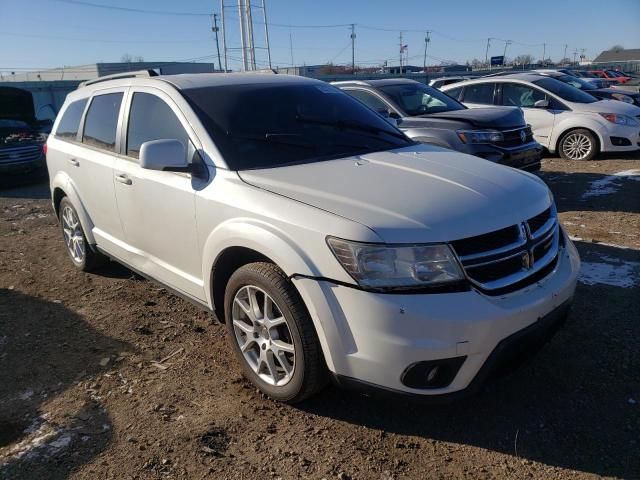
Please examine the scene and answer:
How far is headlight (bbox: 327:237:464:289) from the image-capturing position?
238cm

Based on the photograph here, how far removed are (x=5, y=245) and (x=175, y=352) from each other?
13.8ft

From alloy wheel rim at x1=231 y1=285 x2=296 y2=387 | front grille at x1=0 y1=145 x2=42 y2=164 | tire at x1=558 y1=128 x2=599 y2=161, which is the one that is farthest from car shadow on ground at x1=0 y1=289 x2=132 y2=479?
tire at x1=558 y1=128 x2=599 y2=161

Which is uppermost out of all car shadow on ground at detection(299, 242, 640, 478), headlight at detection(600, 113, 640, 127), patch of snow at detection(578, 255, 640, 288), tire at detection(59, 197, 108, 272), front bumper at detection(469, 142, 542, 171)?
headlight at detection(600, 113, 640, 127)

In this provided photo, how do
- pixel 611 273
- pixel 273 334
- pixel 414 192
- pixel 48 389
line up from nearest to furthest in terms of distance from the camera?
pixel 414 192 < pixel 273 334 < pixel 48 389 < pixel 611 273

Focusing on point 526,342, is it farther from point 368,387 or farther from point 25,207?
point 25,207

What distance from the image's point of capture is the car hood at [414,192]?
2.46m

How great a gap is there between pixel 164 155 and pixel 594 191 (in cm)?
665

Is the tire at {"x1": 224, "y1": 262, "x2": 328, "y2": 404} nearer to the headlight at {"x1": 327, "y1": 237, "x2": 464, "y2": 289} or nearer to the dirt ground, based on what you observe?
the dirt ground

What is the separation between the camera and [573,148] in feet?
32.7

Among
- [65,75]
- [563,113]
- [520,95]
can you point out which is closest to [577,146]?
[563,113]

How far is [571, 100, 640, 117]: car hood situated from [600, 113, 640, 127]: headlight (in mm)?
65

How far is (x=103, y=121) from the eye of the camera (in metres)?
4.38

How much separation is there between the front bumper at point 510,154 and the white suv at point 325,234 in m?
3.04

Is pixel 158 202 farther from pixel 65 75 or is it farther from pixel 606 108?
pixel 65 75
